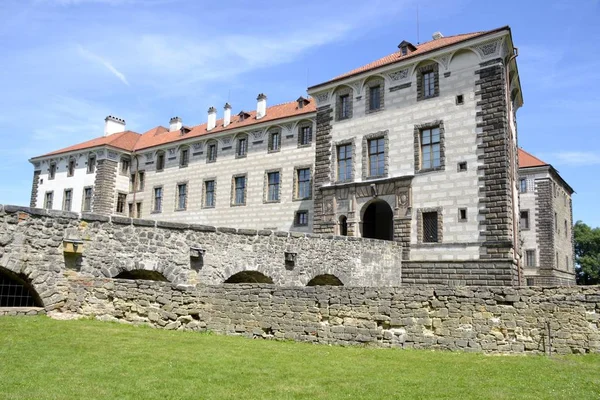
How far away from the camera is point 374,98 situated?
27.9m

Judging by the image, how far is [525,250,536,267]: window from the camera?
3931 cm

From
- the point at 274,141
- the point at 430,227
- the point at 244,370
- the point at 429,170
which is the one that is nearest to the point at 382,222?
the point at 430,227

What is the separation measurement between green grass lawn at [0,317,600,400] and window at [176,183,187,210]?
29.2 m

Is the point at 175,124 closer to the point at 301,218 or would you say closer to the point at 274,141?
the point at 274,141

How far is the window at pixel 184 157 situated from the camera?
41.4 m

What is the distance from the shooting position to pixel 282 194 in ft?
114

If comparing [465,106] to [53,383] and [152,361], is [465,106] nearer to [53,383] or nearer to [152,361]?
[152,361]

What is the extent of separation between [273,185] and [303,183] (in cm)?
261

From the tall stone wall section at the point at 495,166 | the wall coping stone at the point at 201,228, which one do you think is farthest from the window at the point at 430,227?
the wall coping stone at the point at 201,228

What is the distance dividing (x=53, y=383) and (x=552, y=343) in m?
9.21

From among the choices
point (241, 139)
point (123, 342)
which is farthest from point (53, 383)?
point (241, 139)

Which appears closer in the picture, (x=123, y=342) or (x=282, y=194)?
(x=123, y=342)

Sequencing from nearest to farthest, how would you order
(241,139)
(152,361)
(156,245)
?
(152,361) → (156,245) → (241,139)

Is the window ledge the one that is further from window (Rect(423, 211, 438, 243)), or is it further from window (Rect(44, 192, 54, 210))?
window (Rect(44, 192, 54, 210))
